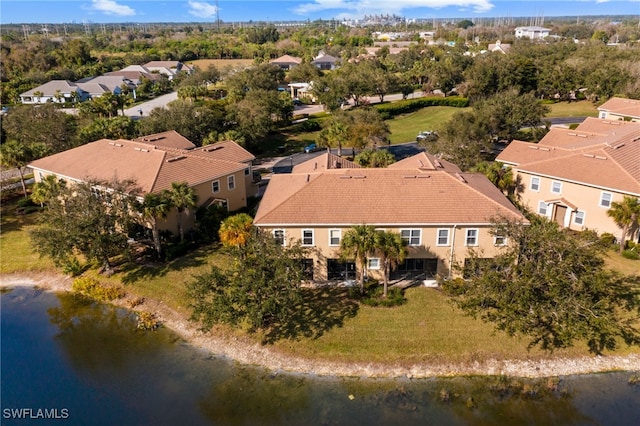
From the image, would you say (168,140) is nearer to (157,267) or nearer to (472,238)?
(157,267)

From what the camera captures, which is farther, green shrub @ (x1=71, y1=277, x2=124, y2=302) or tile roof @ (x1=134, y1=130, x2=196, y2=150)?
tile roof @ (x1=134, y1=130, x2=196, y2=150)

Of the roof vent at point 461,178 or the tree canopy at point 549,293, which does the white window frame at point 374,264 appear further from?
the roof vent at point 461,178

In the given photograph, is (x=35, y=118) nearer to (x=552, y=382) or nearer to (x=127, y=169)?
(x=127, y=169)

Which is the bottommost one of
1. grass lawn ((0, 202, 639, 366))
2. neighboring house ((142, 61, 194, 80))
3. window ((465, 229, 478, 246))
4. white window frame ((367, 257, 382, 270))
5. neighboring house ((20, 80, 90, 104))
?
grass lawn ((0, 202, 639, 366))

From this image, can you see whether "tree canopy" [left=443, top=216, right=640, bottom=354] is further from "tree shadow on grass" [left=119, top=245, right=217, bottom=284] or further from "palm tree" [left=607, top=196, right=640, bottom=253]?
"tree shadow on grass" [left=119, top=245, right=217, bottom=284]

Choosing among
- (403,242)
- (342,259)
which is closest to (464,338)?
(403,242)

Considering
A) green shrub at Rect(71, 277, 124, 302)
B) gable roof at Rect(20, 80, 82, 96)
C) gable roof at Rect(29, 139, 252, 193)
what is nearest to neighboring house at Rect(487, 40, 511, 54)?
gable roof at Rect(20, 80, 82, 96)

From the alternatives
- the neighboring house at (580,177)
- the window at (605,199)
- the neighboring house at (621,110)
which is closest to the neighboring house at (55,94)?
the neighboring house at (580,177)

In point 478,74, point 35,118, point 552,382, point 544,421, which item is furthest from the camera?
point 478,74
